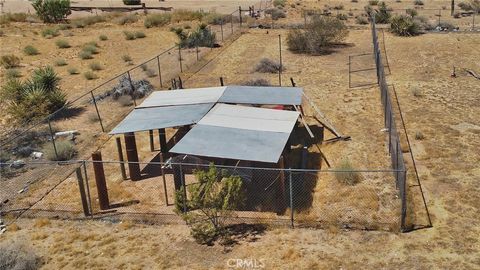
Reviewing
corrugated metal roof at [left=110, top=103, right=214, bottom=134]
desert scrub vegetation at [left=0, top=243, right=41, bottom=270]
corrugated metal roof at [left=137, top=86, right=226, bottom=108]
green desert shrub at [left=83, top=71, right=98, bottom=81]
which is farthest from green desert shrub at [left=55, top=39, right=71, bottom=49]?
desert scrub vegetation at [left=0, top=243, right=41, bottom=270]

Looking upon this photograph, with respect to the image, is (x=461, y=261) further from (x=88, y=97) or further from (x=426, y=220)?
(x=88, y=97)

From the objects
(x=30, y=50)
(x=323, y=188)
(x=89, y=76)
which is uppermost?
(x=30, y=50)

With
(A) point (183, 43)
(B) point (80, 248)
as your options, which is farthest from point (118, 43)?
(B) point (80, 248)

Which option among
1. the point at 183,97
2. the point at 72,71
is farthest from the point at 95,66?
the point at 183,97

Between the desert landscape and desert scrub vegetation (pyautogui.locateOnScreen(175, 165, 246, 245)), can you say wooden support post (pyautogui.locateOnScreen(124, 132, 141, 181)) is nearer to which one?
the desert landscape

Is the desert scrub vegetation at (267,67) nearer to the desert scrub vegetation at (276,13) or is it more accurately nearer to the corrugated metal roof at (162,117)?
the corrugated metal roof at (162,117)

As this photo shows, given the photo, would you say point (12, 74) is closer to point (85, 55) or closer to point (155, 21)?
point (85, 55)
